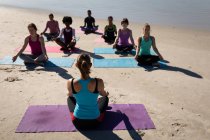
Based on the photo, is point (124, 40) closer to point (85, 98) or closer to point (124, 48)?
point (124, 48)

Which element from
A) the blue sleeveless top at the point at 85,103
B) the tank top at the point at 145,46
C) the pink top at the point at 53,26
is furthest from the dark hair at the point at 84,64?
the pink top at the point at 53,26

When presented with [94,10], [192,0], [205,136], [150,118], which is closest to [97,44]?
[150,118]

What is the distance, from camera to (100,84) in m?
5.43

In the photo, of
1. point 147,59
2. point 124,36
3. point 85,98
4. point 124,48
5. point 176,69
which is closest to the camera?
point 85,98

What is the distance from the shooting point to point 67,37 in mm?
12094

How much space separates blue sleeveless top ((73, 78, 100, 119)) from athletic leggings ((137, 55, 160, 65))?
442 cm

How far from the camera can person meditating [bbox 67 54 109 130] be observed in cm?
534

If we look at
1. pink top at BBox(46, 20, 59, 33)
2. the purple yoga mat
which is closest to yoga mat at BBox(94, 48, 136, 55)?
pink top at BBox(46, 20, 59, 33)

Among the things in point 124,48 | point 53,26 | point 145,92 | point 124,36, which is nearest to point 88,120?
point 145,92

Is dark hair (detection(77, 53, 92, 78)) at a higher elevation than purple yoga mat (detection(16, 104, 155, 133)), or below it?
higher

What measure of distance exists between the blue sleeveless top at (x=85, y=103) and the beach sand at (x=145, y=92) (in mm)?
352

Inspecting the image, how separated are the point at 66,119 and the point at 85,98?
3.03 feet

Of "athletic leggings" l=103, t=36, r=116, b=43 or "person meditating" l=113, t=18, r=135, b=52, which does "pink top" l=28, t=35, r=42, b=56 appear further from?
"athletic leggings" l=103, t=36, r=116, b=43

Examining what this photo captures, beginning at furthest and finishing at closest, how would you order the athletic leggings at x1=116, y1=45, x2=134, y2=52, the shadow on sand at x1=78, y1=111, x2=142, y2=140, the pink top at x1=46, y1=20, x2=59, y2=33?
the pink top at x1=46, y1=20, x2=59, y2=33 → the athletic leggings at x1=116, y1=45, x2=134, y2=52 → the shadow on sand at x1=78, y1=111, x2=142, y2=140
